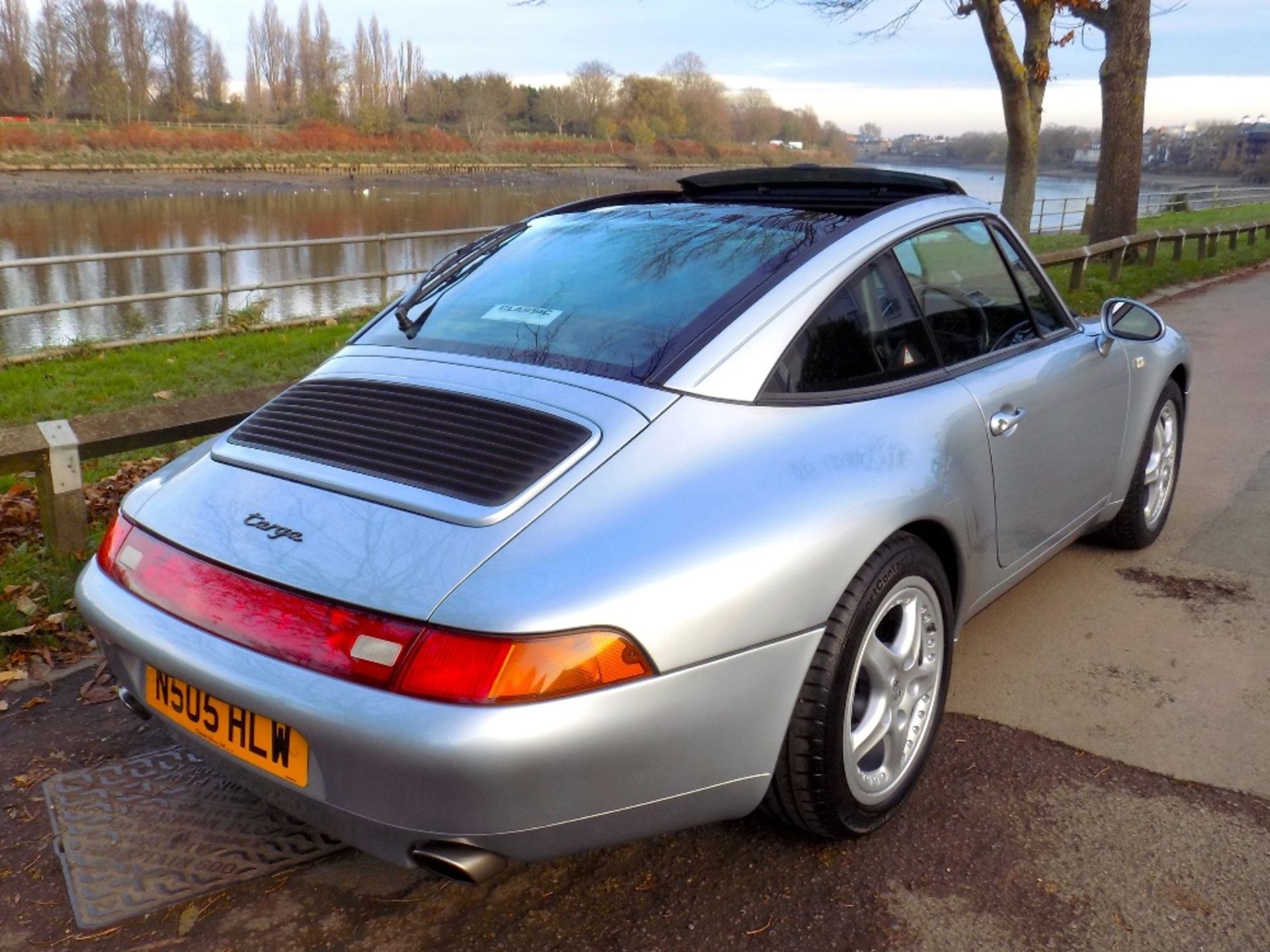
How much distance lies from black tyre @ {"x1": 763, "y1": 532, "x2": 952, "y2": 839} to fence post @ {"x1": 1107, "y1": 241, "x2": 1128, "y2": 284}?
1182cm

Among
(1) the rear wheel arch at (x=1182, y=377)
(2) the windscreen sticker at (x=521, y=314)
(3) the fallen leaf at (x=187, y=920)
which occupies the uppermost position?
(2) the windscreen sticker at (x=521, y=314)

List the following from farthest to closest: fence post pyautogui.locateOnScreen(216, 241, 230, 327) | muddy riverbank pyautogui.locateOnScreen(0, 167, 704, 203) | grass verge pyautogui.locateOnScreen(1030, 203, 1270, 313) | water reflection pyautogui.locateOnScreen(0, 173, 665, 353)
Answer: muddy riverbank pyautogui.locateOnScreen(0, 167, 704, 203) < water reflection pyautogui.locateOnScreen(0, 173, 665, 353) < fence post pyautogui.locateOnScreen(216, 241, 230, 327) < grass verge pyautogui.locateOnScreen(1030, 203, 1270, 313)

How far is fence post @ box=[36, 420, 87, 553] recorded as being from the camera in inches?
161

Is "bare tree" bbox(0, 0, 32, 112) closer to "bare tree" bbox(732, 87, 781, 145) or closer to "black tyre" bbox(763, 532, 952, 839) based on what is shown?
"bare tree" bbox(732, 87, 781, 145)

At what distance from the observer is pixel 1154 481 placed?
452cm

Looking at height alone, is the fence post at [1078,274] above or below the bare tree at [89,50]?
below

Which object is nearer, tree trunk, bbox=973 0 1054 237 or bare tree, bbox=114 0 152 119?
tree trunk, bbox=973 0 1054 237

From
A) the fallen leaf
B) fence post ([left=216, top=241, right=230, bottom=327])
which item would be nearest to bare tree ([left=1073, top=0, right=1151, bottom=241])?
fence post ([left=216, top=241, right=230, bottom=327])

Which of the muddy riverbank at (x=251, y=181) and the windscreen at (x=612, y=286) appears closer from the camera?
the windscreen at (x=612, y=286)

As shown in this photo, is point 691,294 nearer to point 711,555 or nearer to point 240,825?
point 711,555

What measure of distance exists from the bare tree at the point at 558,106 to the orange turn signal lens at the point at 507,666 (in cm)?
9448

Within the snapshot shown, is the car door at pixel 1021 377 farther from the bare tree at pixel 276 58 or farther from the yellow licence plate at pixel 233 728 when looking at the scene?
the bare tree at pixel 276 58

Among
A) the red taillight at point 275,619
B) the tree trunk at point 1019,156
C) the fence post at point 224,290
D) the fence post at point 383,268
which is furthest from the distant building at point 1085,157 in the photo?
the red taillight at point 275,619

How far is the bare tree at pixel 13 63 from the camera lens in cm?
8019
